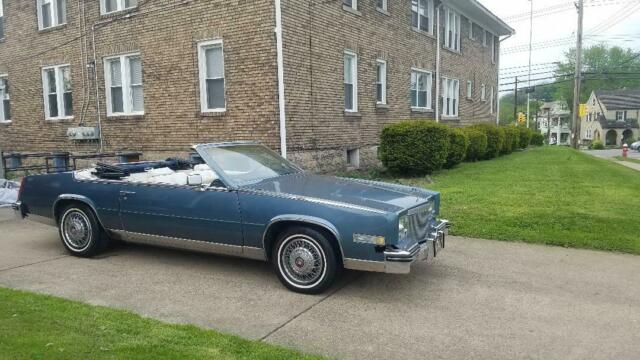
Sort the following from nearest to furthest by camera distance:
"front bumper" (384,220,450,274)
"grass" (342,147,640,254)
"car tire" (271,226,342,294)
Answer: "front bumper" (384,220,450,274), "car tire" (271,226,342,294), "grass" (342,147,640,254)

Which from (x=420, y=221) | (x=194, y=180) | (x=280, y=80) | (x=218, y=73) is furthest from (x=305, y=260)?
(x=218, y=73)

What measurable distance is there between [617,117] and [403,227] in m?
85.9

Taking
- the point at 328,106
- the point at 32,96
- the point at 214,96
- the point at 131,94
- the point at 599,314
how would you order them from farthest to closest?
the point at 32,96 < the point at 131,94 < the point at 328,106 < the point at 214,96 < the point at 599,314

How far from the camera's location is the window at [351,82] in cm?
1416

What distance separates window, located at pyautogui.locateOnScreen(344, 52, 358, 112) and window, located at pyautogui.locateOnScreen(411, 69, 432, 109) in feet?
14.6

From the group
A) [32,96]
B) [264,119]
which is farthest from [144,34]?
[32,96]

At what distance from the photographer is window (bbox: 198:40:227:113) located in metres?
12.0

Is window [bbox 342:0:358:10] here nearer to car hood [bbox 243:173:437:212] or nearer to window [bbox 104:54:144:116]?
window [bbox 104:54:144:116]

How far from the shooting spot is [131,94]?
13.9m

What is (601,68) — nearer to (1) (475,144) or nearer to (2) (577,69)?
(2) (577,69)

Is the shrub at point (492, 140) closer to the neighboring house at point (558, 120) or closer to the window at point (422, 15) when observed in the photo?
the window at point (422, 15)

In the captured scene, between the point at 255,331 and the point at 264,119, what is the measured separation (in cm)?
783

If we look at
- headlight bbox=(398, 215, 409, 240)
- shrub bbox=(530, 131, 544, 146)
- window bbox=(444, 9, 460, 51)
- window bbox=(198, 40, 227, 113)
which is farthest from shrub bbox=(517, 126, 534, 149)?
headlight bbox=(398, 215, 409, 240)

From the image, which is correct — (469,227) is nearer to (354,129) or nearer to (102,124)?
(354,129)
